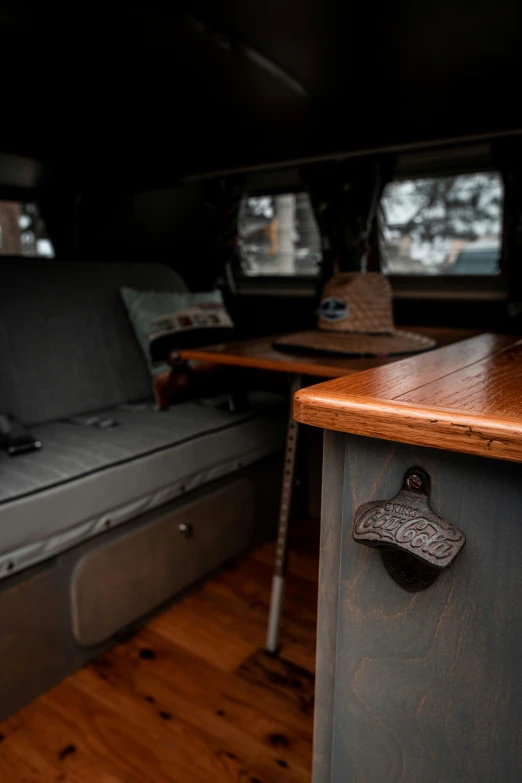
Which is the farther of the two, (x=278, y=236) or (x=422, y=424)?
(x=278, y=236)

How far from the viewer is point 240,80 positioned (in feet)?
11.2

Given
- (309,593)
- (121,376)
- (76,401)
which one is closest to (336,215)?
(121,376)

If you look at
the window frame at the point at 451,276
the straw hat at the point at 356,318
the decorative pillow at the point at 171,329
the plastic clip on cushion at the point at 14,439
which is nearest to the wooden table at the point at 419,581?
the straw hat at the point at 356,318

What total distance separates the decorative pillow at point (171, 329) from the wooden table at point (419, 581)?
1.47 metres

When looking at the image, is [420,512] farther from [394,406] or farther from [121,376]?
[121,376]

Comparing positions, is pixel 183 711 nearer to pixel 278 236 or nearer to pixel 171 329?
pixel 171 329

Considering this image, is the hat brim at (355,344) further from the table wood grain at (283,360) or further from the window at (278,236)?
the window at (278,236)

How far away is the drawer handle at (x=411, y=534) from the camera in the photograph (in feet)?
2.29

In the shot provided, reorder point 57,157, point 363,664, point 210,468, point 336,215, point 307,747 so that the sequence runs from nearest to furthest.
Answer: point 363,664 → point 307,747 → point 210,468 → point 336,215 → point 57,157

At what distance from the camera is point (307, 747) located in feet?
4.66

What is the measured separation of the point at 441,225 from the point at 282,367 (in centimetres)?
280

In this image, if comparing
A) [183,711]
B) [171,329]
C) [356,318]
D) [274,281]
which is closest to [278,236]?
[274,281]

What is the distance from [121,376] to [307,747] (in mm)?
1545

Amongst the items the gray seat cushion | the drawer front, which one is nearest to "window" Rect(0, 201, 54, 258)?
the gray seat cushion
